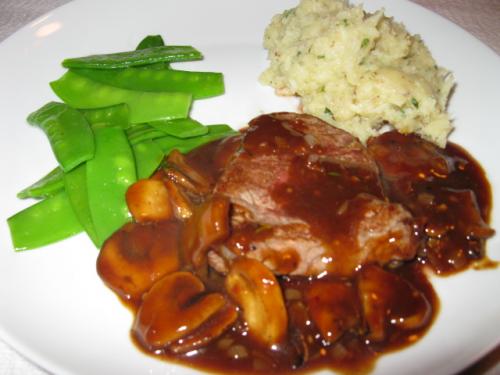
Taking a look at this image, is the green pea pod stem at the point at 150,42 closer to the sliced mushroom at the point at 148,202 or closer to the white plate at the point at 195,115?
the white plate at the point at 195,115

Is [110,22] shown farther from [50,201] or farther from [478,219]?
[478,219]

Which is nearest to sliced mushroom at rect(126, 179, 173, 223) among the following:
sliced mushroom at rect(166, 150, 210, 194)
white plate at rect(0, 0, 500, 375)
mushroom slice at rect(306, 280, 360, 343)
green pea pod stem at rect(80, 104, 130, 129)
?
sliced mushroom at rect(166, 150, 210, 194)

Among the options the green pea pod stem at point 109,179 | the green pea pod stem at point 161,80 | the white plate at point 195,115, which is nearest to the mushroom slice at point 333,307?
the white plate at point 195,115

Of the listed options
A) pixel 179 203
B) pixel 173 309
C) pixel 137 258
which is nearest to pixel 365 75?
pixel 179 203

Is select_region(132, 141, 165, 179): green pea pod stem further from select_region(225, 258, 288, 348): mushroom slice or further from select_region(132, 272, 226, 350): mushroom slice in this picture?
select_region(225, 258, 288, 348): mushroom slice

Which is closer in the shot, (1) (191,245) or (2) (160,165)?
(1) (191,245)

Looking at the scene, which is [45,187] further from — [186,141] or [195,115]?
[195,115]

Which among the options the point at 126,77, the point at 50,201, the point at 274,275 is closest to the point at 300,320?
the point at 274,275
